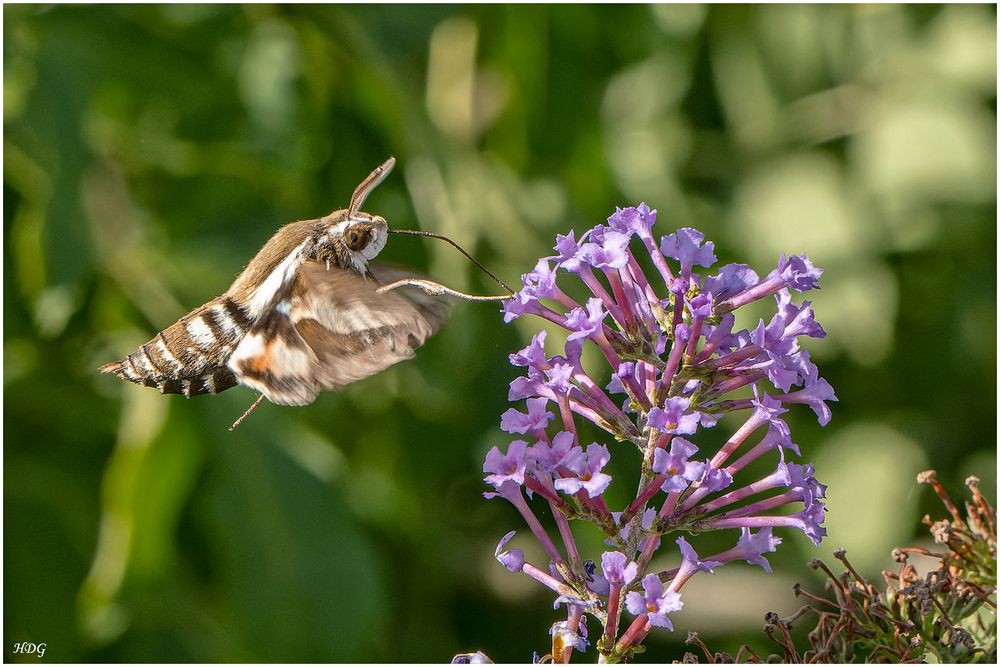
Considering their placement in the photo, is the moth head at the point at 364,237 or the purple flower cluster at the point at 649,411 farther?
the moth head at the point at 364,237

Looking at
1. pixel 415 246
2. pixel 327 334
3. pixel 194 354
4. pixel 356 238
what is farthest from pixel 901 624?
pixel 415 246

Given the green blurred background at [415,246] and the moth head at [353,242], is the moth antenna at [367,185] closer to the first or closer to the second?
the moth head at [353,242]

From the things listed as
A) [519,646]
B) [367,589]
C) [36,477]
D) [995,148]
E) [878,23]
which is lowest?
[519,646]

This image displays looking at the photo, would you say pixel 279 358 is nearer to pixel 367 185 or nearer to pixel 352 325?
pixel 352 325

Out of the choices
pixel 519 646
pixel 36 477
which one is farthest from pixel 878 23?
pixel 36 477

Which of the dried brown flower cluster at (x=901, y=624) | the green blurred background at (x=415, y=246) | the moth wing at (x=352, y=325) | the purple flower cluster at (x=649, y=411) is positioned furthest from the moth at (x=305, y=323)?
the green blurred background at (x=415, y=246)

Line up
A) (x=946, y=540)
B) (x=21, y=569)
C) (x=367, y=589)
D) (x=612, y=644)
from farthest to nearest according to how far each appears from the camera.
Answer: (x=21, y=569), (x=367, y=589), (x=946, y=540), (x=612, y=644)

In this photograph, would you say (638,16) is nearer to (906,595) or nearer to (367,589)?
(367,589)
